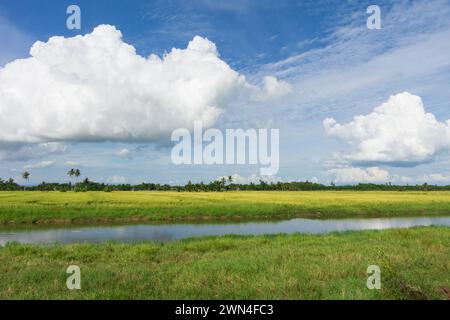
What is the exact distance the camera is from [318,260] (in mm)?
11805

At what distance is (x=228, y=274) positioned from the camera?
984 cm

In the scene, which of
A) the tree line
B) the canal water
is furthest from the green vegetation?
the canal water

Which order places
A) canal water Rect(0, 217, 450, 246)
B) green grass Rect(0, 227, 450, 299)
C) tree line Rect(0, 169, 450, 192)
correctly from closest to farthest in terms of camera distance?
green grass Rect(0, 227, 450, 299)
canal water Rect(0, 217, 450, 246)
tree line Rect(0, 169, 450, 192)

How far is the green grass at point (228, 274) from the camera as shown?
26.2 feet

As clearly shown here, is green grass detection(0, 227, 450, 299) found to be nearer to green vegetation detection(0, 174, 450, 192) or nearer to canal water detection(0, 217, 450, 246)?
canal water detection(0, 217, 450, 246)

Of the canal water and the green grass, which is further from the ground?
the green grass

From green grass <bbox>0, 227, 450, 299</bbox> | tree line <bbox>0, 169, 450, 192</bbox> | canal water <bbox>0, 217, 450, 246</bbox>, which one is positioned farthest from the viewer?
tree line <bbox>0, 169, 450, 192</bbox>

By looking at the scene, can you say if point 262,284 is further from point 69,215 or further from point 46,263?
point 69,215

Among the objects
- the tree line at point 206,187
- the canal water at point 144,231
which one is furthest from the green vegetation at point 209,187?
the canal water at point 144,231

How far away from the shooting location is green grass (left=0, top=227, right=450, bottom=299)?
799 cm

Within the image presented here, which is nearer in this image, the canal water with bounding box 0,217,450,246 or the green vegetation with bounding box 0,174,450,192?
the canal water with bounding box 0,217,450,246

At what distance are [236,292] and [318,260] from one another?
4.48 m
